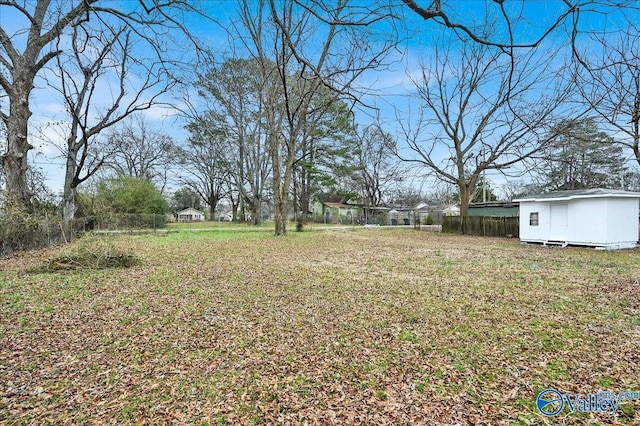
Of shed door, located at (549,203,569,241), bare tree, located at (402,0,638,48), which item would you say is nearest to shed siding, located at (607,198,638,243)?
shed door, located at (549,203,569,241)

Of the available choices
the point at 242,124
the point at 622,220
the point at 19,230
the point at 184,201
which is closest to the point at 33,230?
the point at 19,230

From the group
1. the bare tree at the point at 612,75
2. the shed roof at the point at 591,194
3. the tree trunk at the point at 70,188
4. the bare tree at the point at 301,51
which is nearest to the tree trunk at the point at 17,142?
the tree trunk at the point at 70,188

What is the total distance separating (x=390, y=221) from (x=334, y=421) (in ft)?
99.2

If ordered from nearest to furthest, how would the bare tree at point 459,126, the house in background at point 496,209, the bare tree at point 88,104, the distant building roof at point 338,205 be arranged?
the bare tree at point 88,104 < the bare tree at point 459,126 < the house in background at point 496,209 < the distant building roof at point 338,205

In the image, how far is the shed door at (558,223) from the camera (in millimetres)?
11909

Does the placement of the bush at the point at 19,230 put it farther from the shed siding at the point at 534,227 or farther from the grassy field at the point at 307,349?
the shed siding at the point at 534,227

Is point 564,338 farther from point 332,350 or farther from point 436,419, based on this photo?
point 332,350

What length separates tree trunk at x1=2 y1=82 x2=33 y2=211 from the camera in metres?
7.43

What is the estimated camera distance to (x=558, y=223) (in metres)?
Result: 12.1

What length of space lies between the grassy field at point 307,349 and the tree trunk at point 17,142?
11.3 ft

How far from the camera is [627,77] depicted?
706cm

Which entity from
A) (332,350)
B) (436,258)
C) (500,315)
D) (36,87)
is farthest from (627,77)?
(36,87)

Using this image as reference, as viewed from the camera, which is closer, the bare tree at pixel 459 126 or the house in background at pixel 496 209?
the bare tree at pixel 459 126

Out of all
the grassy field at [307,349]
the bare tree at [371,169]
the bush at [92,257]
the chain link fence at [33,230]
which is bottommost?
the grassy field at [307,349]
